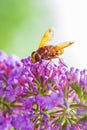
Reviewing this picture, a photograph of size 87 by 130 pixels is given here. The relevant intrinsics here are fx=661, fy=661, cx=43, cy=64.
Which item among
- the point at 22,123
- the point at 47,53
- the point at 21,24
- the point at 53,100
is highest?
the point at 21,24

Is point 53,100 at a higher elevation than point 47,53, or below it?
below

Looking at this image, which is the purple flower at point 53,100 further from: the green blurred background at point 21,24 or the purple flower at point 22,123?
the green blurred background at point 21,24

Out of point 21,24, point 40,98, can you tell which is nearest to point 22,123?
point 40,98

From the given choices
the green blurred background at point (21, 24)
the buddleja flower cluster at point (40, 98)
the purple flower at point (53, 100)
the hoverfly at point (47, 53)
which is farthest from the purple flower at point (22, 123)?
the green blurred background at point (21, 24)

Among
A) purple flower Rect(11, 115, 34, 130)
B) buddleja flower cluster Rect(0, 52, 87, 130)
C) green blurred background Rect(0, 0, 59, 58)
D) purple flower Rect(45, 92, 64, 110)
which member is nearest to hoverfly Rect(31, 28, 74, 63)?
buddleja flower cluster Rect(0, 52, 87, 130)

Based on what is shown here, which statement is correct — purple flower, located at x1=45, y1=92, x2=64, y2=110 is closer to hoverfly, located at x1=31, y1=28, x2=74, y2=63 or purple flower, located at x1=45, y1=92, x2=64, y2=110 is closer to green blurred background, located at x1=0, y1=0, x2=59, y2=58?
hoverfly, located at x1=31, y1=28, x2=74, y2=63

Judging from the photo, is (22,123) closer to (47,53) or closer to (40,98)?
(40,98)

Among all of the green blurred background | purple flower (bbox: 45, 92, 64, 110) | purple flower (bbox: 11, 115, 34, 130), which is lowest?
purple flower (bbox: 11, 115, 34, 130)
